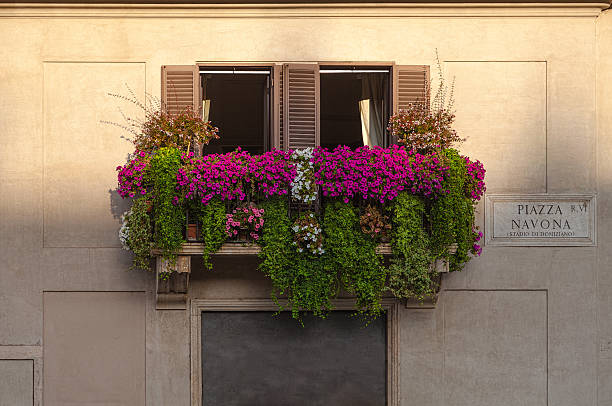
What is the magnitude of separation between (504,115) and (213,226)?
3.72 meters

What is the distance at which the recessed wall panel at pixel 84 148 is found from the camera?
24.4 ft

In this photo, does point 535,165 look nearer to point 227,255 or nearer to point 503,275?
point 503,275

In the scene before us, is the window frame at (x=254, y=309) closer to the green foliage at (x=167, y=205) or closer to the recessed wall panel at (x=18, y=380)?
the green foliage at (x=167, y=205)

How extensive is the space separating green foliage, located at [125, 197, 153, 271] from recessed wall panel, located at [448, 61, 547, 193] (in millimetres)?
3750

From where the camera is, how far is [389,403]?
751 centimetres

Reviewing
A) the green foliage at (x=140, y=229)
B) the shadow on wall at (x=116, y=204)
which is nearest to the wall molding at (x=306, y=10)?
the shadow on wall at (x=116, y=204)

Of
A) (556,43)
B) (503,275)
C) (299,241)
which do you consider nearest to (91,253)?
(299,241)

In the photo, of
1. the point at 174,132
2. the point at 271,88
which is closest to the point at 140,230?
the point at 174,132

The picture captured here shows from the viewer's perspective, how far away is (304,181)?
6.75 meters

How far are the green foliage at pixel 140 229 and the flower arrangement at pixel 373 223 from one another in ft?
7.74

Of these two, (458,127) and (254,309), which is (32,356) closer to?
(254,309)

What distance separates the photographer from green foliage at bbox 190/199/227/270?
6.69m

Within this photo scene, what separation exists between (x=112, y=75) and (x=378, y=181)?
11.3 feet

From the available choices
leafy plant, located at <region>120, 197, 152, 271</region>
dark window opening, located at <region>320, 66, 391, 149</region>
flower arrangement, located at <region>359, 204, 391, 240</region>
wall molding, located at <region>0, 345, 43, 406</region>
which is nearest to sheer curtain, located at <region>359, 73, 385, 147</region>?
dark window opening, located at <region>320, 66, 391, 149</region>
